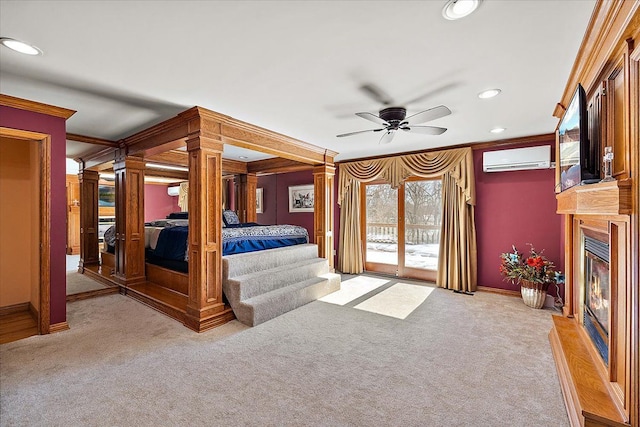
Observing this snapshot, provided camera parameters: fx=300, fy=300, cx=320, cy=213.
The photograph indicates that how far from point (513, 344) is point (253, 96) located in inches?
133

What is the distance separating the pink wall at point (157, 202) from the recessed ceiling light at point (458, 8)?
32.7ft

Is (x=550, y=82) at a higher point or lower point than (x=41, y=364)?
higher

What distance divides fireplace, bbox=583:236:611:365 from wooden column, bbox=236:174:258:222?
5901mm

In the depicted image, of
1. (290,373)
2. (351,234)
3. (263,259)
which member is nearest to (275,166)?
(351,234)

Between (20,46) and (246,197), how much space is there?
505 cm

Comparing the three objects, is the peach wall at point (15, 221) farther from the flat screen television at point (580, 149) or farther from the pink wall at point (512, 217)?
the pink wall at point (512, 217)

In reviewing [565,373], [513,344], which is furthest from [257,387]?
[513,344]

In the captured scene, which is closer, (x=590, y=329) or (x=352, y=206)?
(x=590, y=329)

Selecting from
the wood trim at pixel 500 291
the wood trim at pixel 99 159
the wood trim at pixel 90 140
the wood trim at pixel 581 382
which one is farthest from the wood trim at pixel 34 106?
the wood trim at pixel 500 291

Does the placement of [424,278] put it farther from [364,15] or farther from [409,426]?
[364,15]

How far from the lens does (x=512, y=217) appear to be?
4480 millimetres

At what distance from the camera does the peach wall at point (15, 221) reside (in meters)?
3.59

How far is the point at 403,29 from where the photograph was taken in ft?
5.71

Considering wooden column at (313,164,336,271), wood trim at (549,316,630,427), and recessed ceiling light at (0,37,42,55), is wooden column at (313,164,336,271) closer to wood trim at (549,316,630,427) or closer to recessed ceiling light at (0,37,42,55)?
wood trim at (549,316,630,427)
